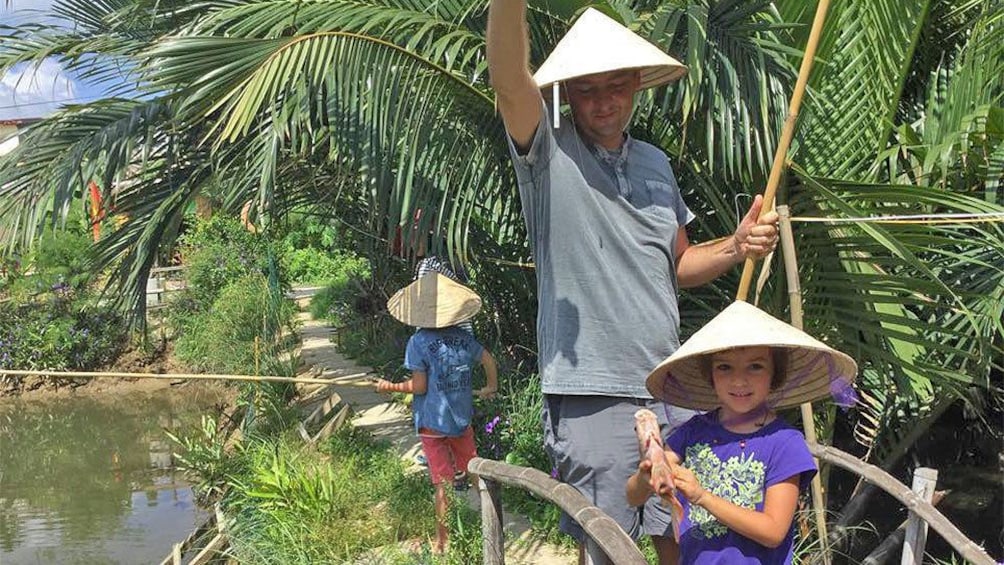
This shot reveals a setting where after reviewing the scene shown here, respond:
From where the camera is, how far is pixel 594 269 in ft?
6.84

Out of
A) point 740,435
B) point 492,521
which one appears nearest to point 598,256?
point 740,435

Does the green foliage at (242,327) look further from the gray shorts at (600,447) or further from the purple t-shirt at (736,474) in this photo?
the purple t-shirt at (736,474)

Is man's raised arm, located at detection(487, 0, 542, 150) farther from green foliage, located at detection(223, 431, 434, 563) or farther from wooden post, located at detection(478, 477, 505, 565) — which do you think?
green foliage, located at detection(223, 431, 434, 563)

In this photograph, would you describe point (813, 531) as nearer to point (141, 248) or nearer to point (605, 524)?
point (605, 524)

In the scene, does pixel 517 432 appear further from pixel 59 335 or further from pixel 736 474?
pixel 59 335

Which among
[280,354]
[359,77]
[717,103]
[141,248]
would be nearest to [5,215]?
[141,248]

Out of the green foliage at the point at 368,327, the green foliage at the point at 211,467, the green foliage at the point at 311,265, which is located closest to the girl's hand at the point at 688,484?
the green foliage at the point at 211,467

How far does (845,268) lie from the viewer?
3439 millimetres

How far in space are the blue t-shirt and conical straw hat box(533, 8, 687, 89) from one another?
2264 mm

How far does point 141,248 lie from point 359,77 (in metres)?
2.40

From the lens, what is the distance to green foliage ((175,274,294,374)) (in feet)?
29.8

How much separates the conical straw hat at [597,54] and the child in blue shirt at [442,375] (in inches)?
87.8

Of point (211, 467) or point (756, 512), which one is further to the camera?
point (211, 467)

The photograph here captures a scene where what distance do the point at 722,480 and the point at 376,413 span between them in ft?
20.1
